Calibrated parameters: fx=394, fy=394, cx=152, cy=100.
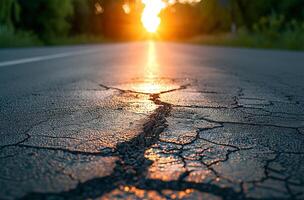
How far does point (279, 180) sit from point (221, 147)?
0.43 metres

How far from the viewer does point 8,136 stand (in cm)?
196

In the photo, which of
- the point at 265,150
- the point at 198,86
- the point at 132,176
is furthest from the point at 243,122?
the point at 198,86

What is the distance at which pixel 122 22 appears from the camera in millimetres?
50656

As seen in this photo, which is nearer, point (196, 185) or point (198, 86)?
point (196, 185)

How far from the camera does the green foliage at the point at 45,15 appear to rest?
24.2 meters

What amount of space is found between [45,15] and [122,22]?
2603 centimetres

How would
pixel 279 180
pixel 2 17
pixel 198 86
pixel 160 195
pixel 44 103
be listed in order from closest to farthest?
pixel 160 195, pixel 279 180, pixel 44 103, pixel 198 86, pixel 2 17

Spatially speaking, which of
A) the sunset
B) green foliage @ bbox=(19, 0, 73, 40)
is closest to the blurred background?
green foliage @ bbox=(19, 0, 73, 40)

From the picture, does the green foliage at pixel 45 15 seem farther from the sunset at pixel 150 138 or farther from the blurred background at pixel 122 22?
the sunset at pixel 150 138

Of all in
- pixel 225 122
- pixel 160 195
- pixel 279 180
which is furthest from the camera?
pixel 225 122

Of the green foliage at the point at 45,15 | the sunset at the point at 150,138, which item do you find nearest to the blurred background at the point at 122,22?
the green foliage at the point at 45,15

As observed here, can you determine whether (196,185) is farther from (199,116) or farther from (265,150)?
(199,116)

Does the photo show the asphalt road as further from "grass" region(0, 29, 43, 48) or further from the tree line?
the tree line

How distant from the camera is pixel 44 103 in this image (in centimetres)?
296
